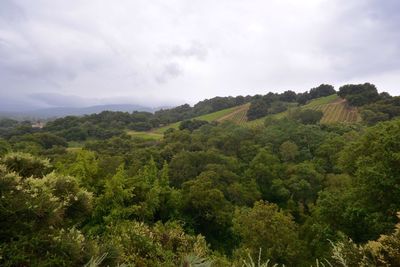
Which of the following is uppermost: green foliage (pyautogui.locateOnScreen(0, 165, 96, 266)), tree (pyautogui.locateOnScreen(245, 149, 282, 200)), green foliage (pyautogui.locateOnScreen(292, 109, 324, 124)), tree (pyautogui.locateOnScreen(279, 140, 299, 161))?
green foliage (pyautogui.locateOnScreen(0, 165, 96, 266))

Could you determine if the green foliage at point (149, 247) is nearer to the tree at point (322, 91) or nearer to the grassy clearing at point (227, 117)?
the grassy clearing at point (227, 117)

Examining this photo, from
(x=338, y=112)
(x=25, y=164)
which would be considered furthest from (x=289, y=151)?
(x=338, y=112)

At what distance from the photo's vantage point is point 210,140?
1795 inches

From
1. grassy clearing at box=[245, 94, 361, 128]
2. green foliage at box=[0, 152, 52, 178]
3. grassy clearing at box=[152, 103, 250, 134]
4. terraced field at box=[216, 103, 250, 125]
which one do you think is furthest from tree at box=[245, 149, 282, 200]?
grassy clearing at box=[152, 103, 250, 134]

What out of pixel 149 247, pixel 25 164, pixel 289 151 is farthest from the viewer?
pixel 289 151

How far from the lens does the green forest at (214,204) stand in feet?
25.1

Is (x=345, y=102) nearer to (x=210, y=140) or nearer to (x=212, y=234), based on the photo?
(x=210, y=140)

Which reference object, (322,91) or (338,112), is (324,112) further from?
(322,91)

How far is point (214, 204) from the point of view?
2670 cm

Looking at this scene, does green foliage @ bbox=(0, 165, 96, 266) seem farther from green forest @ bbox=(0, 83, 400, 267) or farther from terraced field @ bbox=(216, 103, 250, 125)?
terraced field @ bbox=(216, 103, 250, 125)

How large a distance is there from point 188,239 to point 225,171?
61.8 ft

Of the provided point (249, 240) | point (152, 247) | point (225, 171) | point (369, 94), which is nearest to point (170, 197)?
point (225, 171)

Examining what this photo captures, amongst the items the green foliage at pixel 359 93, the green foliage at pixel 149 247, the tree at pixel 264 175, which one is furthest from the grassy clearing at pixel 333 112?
the green foliage at pixel 149 247

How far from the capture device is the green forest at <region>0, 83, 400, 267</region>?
7.66m
